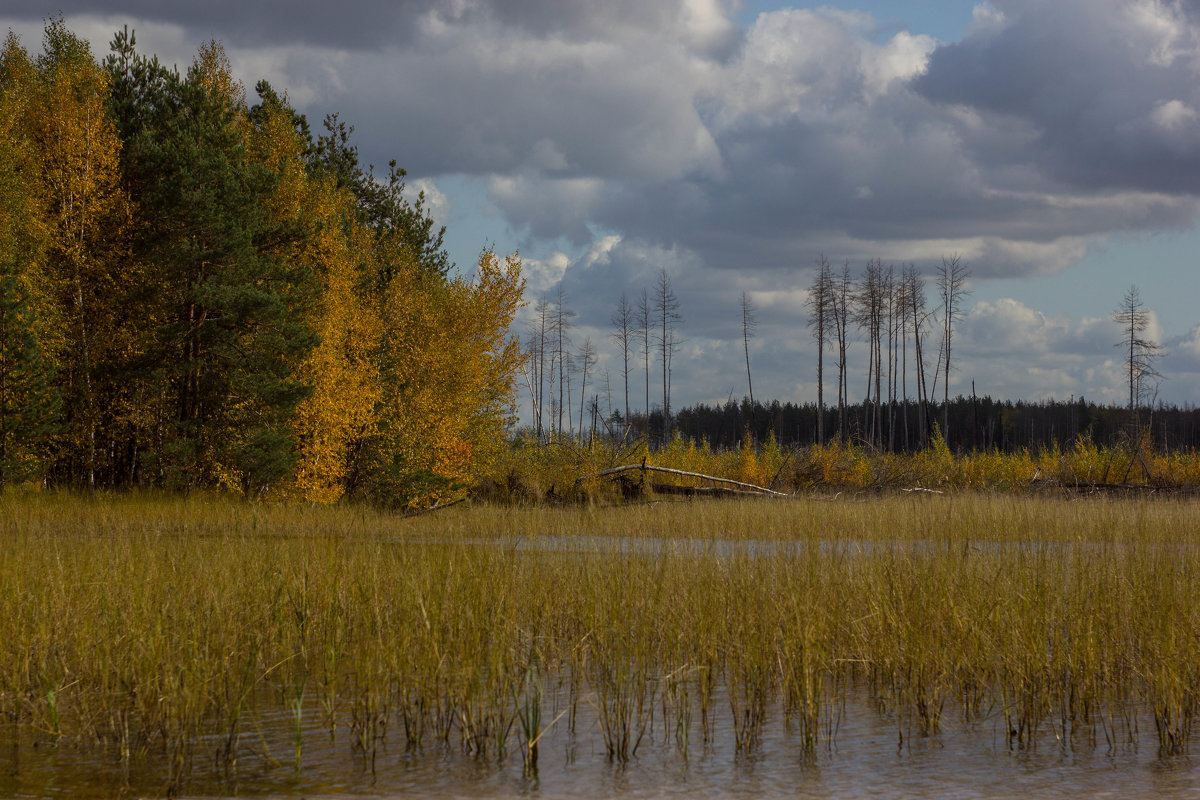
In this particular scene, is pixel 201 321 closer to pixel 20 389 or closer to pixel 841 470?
pixel 20 389

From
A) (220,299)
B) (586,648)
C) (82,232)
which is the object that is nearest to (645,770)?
(586,648)

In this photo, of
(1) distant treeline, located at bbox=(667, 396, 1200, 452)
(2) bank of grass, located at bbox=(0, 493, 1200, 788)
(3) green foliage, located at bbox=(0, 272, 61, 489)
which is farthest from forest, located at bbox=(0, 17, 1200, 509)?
(1) distant treeline, located at bbox=(667, 396, 1200, 452)

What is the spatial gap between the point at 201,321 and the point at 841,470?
A: 17025mm

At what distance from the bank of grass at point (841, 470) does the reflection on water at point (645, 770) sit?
582 inches

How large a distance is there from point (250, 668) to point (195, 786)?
1.25 metres

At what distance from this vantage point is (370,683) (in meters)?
4.75

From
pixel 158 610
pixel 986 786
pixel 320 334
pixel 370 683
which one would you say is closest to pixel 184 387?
pixel 320 334

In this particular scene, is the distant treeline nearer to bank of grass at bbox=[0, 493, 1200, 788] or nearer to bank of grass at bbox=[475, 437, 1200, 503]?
bank of grass at bbox=[475, 437, 1200, 503]

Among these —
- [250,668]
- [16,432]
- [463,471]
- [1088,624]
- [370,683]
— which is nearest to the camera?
[370,683]

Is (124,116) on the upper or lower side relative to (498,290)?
upper

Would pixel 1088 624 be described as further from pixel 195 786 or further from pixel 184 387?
pixel 184 387

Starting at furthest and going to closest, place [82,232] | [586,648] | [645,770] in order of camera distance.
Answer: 1. [82,232]
2. [586,648]
3. [645,770]

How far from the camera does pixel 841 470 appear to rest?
85.5 ft

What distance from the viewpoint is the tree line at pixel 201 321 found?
20.9 metres
